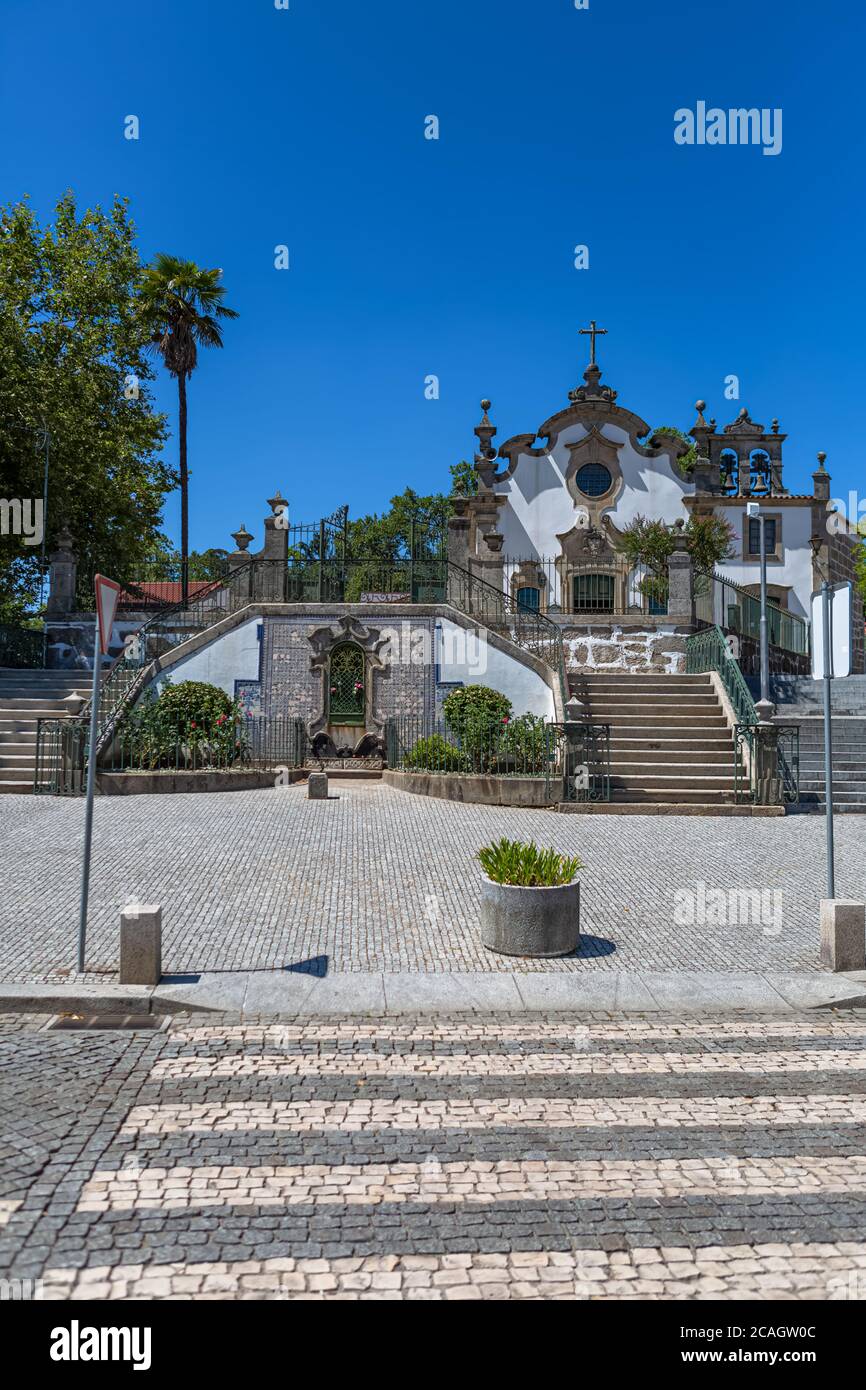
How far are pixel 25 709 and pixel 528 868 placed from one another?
49.8 feet

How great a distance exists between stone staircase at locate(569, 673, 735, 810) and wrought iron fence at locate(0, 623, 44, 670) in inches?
552

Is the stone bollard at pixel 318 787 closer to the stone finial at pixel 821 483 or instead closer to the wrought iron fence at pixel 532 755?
the wrought iron fence at pixel 532 755

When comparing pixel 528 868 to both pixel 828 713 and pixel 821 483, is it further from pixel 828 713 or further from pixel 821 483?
pixel 821 483

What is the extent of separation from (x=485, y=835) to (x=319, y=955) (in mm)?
6063

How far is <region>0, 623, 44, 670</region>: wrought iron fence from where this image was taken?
941 inches

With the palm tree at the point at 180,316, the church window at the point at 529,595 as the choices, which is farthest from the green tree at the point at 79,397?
the church window at the point at 529,595

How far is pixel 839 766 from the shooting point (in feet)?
59.2

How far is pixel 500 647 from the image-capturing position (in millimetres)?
21625

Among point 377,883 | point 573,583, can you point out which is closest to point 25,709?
point 377,883

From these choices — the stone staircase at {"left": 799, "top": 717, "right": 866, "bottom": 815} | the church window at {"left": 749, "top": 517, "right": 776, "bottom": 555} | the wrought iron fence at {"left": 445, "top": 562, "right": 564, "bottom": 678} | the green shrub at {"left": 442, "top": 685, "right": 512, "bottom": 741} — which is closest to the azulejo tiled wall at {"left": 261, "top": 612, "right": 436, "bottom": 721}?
the wrought iron fence at {"left": 445, "top": 562, "right": 564, "bottom": 678}

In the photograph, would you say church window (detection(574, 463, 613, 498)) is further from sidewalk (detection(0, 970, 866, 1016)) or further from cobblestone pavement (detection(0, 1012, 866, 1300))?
cobblestone pavement (detection(0, 1012, 866, 1300))

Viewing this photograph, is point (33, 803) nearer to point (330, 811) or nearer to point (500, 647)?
point (330, 811)

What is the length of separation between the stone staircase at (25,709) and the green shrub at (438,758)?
716 cm
